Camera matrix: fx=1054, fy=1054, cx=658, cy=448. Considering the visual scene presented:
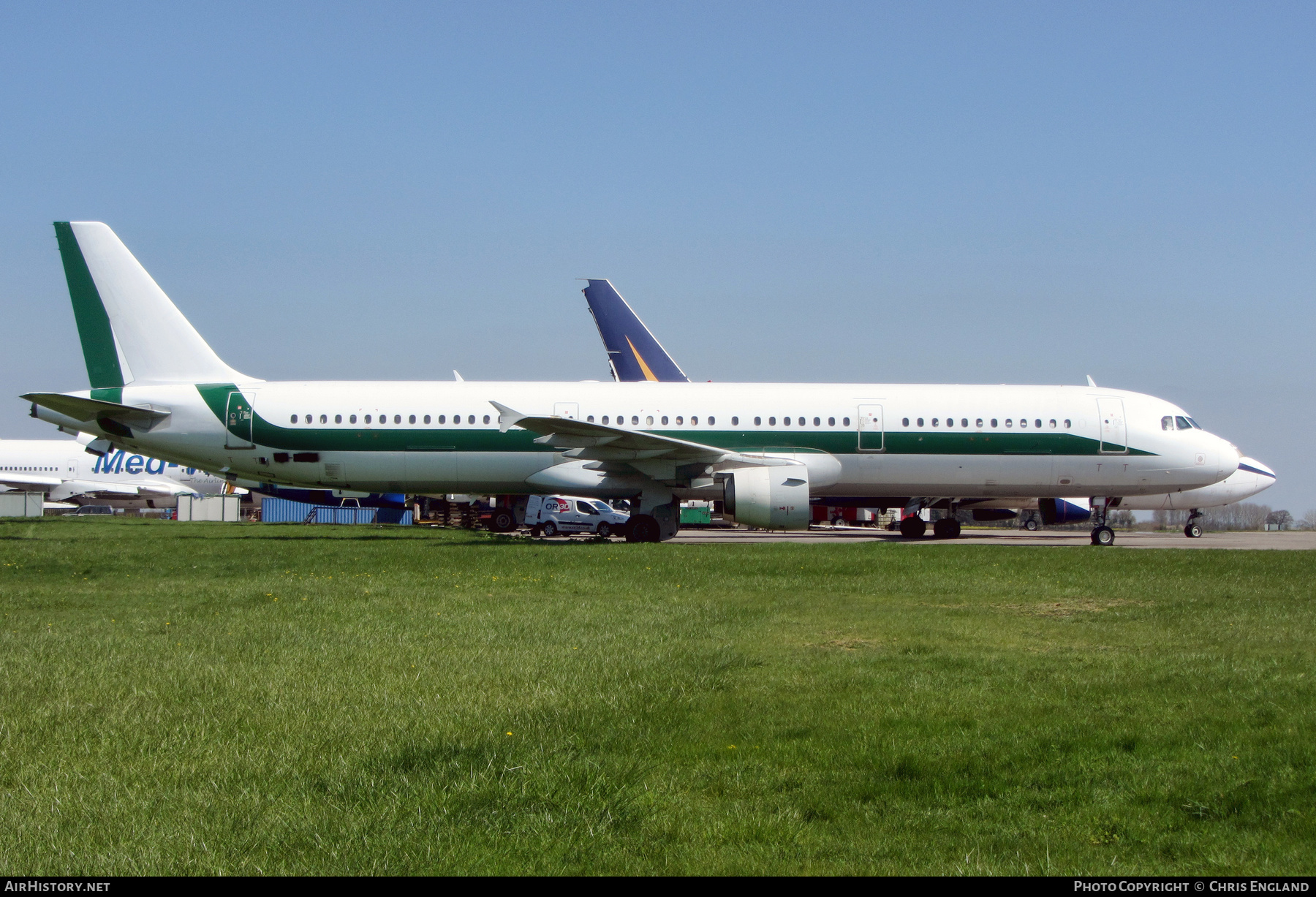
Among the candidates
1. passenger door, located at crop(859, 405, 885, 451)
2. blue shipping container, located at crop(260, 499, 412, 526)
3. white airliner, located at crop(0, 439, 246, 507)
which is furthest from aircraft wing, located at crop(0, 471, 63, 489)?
passenger door, located at crop(859, 405, 885, 451)

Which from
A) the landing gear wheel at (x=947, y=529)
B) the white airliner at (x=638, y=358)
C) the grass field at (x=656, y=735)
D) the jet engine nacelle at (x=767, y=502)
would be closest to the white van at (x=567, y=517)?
the white airliner at (x=638, y=358)

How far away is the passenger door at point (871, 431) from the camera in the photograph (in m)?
23.4

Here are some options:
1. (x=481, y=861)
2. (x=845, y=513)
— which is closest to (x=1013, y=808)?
(x=481, y=861)

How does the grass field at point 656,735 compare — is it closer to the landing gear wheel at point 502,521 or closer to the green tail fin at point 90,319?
the green tail fin at point 90,319

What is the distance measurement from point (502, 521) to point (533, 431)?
34.3 ft

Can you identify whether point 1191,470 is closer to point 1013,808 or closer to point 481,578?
point 481,578

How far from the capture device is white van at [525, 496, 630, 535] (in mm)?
33750

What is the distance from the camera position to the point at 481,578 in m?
13.5

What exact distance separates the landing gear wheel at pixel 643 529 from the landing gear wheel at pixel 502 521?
10.1 meters

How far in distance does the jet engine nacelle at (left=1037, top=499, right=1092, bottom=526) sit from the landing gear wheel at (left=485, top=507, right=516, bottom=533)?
1538cm

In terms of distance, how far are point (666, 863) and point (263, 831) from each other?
5.00 feet

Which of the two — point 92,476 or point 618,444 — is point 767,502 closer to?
point 618,444

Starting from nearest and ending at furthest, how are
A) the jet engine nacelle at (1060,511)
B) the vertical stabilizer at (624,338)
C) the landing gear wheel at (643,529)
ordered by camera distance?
the landing gear wheel at (643,529) < the jet engine nacelle at (1060,511) < the vertical stabilizer at (624,338)

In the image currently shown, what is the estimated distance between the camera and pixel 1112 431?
24.1 m
